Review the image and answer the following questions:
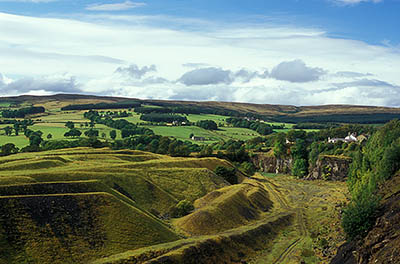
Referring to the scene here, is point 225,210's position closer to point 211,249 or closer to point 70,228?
point 211,249

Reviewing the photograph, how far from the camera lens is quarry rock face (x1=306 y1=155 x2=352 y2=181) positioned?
143m


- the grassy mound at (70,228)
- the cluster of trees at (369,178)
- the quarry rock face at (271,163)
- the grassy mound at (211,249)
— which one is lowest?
the quarry rock face at (271,163)

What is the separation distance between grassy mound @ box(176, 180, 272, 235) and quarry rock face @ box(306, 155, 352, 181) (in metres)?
53.3

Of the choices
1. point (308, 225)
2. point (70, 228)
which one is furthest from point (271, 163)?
point (70, 228)

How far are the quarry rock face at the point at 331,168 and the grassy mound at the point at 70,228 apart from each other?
99.9m

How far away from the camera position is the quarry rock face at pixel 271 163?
170 m

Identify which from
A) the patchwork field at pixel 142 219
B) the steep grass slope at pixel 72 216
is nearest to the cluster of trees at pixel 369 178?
the patchwork field at pixel 142 219

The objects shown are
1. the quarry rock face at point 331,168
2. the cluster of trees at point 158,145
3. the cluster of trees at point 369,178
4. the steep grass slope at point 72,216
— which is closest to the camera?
the steep grass slope at point 72,216

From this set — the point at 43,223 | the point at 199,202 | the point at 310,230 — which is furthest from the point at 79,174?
the point at 310,230

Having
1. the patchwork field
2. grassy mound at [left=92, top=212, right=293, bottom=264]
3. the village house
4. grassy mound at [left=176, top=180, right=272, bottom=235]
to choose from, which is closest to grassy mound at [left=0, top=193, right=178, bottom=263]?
the patchwork field

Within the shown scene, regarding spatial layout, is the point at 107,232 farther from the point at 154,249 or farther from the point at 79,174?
the point at 79,174

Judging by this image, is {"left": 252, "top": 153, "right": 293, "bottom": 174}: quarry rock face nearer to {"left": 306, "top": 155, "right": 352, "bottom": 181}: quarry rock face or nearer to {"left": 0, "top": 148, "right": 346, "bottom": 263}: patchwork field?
{"left": 306, "top": 155, "right": 352, "bottom": 181}: quarry rock face

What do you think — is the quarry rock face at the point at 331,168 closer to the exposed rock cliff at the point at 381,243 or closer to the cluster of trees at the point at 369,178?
the cluster of trees at the point at 369,178

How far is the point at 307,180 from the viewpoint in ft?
494
